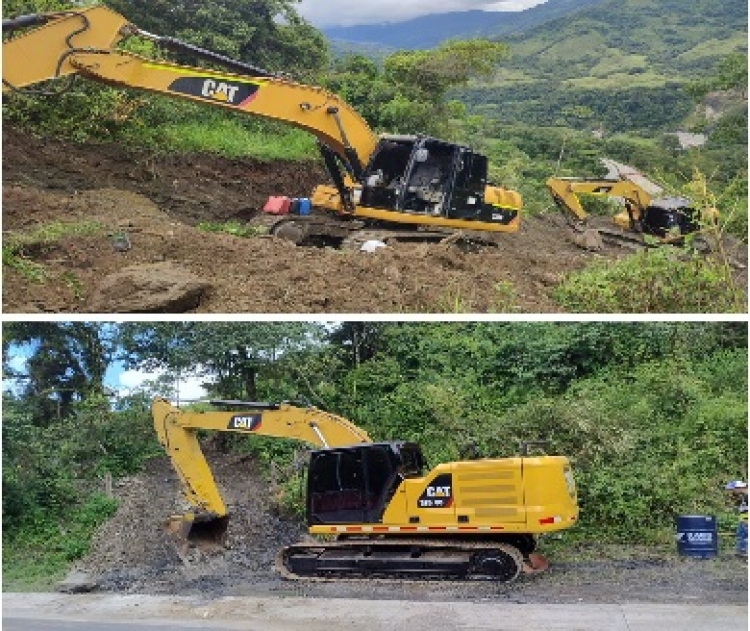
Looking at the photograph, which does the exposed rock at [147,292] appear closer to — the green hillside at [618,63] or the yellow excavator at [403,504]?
the yellow excavator at [403,504]

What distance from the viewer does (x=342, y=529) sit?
9.00 metres

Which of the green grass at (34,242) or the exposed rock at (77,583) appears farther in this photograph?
the exposed rock at (77,583)

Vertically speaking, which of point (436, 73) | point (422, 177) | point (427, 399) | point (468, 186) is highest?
point (436, 73)

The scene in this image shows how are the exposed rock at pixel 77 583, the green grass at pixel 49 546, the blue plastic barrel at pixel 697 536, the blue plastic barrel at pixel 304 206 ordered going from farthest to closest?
the blue plastic barrel at pixel 304 206 → the green grass at pixel 49 546 → the exposed rock at pixel 77 583 → the blue plastic barrel at pixel 697 536

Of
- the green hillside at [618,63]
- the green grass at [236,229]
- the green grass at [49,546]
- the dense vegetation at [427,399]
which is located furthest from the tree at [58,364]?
the green hillside at [618,63]

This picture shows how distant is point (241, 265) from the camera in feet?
27.4

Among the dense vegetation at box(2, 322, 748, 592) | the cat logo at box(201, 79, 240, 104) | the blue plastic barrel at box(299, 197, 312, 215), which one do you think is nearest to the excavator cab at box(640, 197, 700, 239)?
the dense vegetation at box(2, 322, 748, 592)

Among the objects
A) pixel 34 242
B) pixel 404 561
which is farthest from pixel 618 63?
pixel 34 242

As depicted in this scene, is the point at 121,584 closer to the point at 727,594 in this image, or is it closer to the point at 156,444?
the point at 156,444

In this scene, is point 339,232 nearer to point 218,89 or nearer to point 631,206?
point 218,89

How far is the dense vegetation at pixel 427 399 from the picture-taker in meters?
10.0

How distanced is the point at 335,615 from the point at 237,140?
32.9 ft

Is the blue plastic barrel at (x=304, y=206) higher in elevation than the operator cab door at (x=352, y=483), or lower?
higher

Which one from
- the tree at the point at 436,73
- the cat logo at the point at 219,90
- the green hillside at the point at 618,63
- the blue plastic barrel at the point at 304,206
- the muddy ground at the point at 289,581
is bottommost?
the muddy ground at the point at 289,581
